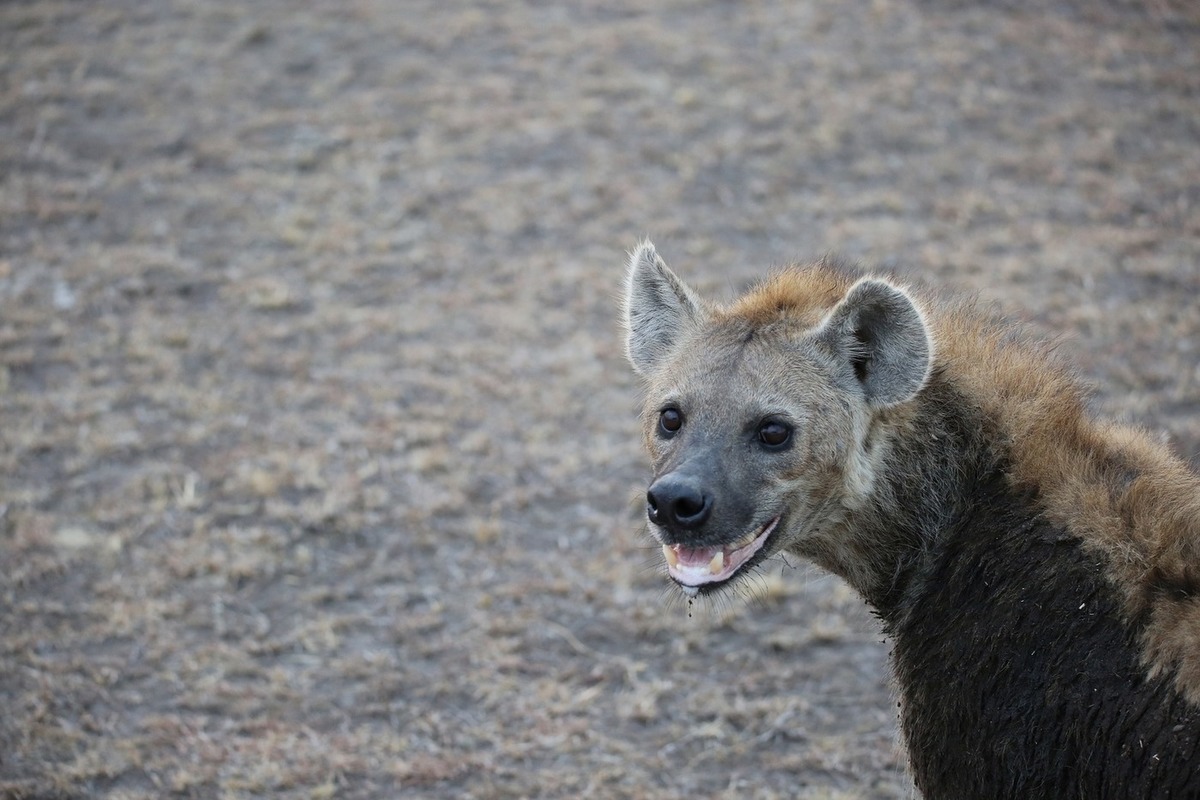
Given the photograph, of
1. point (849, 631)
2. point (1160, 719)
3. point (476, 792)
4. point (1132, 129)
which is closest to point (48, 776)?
point (476, 792)

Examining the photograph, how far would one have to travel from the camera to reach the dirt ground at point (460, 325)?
4.10 metres

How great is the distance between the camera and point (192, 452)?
5484mm

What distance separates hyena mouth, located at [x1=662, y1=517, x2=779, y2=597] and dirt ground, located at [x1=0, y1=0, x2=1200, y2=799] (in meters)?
1.23

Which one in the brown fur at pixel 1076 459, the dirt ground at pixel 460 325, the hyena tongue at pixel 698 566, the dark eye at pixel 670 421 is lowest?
the dirt ground at pixel 460 325

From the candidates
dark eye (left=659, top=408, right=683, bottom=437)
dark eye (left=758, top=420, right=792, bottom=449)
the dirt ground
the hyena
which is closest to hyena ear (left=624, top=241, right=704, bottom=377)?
the hyena

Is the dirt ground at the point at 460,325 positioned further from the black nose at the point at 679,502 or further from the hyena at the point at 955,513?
the black nose at the point at 679,502

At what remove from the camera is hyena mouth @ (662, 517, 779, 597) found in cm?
290

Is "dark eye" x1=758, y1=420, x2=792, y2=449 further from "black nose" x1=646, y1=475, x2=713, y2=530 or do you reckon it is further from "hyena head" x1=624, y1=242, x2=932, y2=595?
"black nose" x1=646, y1=475, x2=713, y2=530

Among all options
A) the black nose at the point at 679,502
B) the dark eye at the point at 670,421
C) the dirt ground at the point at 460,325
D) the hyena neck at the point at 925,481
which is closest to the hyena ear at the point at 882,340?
the hyena neck at the point at 925,481

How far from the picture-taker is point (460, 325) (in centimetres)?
641

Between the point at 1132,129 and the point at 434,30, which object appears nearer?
the point at 1132,129

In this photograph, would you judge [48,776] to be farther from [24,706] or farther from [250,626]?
[250,626]

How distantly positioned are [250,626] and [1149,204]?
5.74 m

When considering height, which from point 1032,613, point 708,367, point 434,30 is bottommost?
point 434,30
